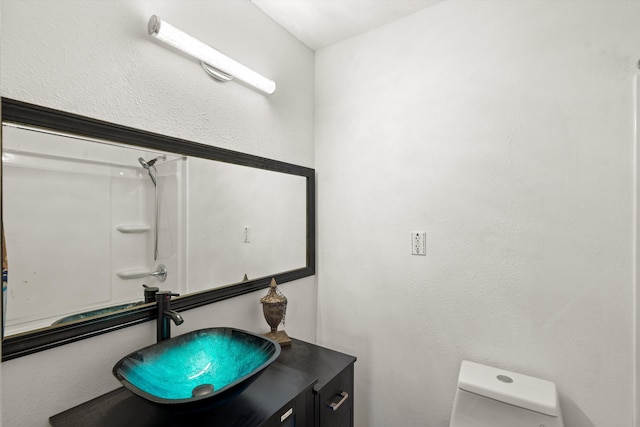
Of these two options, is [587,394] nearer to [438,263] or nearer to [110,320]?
[438,263]

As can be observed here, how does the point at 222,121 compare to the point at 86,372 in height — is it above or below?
above

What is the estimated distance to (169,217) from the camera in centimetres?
123

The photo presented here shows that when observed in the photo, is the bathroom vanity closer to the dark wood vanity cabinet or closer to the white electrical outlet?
the dark wood vanity cabinet

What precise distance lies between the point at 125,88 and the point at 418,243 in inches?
57.4

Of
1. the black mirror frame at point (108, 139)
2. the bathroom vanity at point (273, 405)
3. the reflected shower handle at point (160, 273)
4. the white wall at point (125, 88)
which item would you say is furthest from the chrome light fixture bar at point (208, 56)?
the bathroom vanity at point (273, 405)

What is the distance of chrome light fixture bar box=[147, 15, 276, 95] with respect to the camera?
3.60 feet

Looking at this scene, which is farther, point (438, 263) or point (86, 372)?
point (438, 263)

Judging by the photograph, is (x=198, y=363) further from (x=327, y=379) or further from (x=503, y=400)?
(x=503, y=400)

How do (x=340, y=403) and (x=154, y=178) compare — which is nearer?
(x=154, y=178)

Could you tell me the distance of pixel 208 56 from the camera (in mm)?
1251

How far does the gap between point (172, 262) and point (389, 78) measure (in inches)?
57.5

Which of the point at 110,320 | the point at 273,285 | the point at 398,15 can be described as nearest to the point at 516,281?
the point at 273,285

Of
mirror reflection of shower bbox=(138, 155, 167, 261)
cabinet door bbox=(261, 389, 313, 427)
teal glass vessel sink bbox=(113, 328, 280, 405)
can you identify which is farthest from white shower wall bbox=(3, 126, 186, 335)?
cabinet door bbox=(261, 389, 313, 427)

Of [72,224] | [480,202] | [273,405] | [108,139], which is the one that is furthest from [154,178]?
[480,202]
